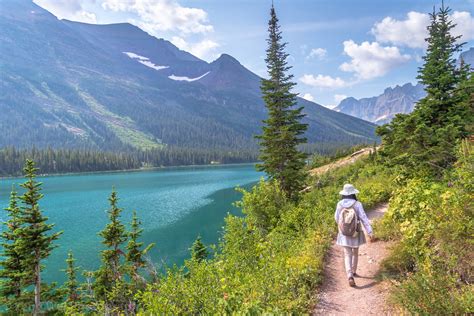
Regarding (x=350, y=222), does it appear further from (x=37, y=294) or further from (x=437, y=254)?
(x=37, y=294)

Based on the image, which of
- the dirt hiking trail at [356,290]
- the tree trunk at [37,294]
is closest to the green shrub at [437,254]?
the dirt hiking trail at [356,290]

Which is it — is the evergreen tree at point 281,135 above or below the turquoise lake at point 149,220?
above

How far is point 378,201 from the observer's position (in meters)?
16.3

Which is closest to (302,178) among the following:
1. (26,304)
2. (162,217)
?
(26,304)

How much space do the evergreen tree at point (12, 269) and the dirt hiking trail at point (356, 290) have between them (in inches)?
681

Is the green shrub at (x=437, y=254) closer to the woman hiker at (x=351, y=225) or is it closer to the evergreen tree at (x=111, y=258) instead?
the woman hiker at (x=351, y=225)

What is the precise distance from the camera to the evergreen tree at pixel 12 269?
17.2 metres

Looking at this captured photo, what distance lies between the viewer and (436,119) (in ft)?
52.0

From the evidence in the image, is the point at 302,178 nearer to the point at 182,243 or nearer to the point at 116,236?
the point at 116,236

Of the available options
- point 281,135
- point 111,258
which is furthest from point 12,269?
point 281,135

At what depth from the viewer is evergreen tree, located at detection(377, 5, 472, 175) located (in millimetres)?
12500

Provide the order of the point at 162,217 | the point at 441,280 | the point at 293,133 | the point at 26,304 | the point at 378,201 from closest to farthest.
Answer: the point at 441,280, the point at 378,201, the point at 26,304, the point at 293,133, the point at 162,217

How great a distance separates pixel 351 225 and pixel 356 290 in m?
1.52

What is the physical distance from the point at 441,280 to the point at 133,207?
57.2m
